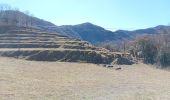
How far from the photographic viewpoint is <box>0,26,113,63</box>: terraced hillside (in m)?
63.4

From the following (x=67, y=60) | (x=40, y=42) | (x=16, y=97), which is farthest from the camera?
(x=40, y=42)

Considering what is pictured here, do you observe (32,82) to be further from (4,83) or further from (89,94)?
(89,94)

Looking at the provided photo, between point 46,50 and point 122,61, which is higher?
point 46,50

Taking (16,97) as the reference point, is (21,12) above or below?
above

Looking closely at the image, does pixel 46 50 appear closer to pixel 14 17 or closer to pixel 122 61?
pixel 122 61

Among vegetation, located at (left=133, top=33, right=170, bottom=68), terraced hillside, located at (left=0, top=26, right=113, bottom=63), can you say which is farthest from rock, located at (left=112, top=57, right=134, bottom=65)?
vegetation, located at (left=133, top=33, right=170, bottom=68)

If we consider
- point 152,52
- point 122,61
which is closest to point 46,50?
point 122,61

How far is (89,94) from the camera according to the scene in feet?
90.9

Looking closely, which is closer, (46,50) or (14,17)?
(46,50)

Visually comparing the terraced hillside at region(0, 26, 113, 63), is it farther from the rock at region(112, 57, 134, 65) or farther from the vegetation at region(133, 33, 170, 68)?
the vegetation at region(133, 33, 170, 68)

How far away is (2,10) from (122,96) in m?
112

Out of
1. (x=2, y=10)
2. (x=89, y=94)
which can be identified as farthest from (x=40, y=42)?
(x=2, y=10)

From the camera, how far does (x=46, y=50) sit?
66125 millimetres

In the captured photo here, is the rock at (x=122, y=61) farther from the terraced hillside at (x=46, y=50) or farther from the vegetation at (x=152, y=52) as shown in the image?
the vegetation at (x=152, y=52)
